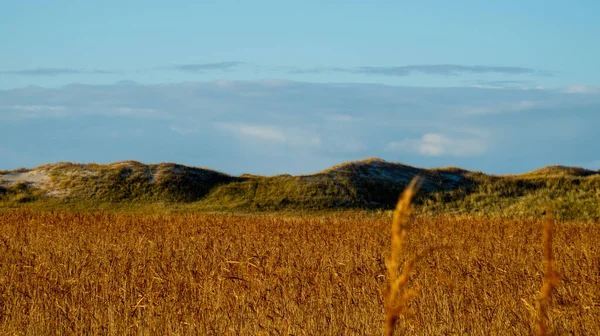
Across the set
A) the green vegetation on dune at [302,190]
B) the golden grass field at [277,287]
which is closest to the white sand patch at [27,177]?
the green vegetation on dune at [302,190]

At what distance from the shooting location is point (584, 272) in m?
9.56

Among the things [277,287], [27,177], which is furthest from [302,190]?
[277,287]

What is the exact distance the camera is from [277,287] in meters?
8.34

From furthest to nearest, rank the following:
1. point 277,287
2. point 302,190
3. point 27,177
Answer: point 27,177
point 302,190
point 277,287

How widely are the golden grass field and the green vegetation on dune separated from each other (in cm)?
1710

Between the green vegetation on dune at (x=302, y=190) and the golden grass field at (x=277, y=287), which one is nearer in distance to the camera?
the golden grass field at (x=277, y=287)

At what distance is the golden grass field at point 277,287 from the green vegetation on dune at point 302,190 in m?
17.1

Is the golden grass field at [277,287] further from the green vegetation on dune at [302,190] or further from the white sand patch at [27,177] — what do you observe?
the white sand patch at [27,177]

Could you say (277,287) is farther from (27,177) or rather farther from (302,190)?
(27,177)

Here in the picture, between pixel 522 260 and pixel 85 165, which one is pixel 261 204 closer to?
pixel 85 165

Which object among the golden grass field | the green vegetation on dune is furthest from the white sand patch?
the golden grass field

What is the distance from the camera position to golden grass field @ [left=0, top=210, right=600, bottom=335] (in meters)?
6.77

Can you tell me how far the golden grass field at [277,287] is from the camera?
22.2ft

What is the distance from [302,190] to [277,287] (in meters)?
25.1
